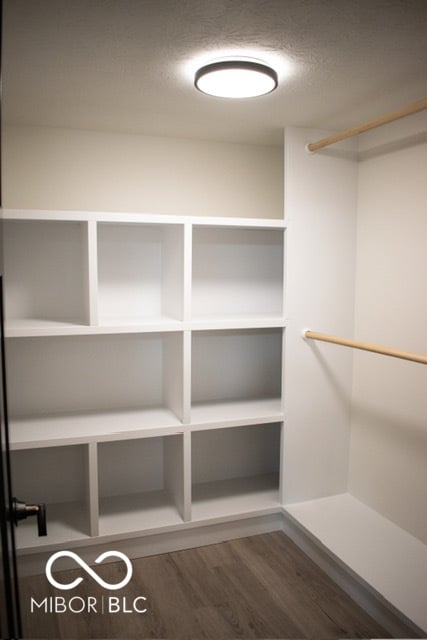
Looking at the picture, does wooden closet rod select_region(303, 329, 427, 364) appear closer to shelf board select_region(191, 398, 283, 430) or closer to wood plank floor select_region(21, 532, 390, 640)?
shelf board select_region(191, 398, 283, 430)

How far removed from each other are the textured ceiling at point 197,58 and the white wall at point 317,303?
0.79 feet

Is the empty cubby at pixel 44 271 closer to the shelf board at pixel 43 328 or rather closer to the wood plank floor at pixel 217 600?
the shelf board at pixel 43 328

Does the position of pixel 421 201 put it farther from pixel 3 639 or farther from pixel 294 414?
pixel 3 639

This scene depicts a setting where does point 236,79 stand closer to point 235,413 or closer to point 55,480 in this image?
point 235,413

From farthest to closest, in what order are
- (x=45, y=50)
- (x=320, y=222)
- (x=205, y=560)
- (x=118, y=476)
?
(x=118, y=476), (x=320, y=222), (x=205, y=560), (x=45, y=50)

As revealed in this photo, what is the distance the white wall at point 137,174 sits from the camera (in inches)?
109

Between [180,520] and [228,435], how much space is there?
26.8 inches

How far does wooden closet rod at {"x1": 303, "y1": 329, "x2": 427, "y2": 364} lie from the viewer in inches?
85.0

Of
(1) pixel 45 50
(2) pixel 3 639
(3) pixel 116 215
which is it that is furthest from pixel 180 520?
(1) pixel 45 50

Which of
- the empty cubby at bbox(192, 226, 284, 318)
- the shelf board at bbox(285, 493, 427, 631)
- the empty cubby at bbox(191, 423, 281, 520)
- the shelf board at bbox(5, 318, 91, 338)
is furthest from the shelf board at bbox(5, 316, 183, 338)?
the shelf board at bbox(285, 493, 427, 631)

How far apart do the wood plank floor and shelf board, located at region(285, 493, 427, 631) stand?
15cm

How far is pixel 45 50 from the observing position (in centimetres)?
181

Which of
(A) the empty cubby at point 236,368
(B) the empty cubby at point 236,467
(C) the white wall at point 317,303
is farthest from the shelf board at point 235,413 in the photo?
(B) the empty cubby at point 236,467

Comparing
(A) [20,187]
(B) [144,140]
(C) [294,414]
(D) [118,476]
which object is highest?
(B) [144,140]
